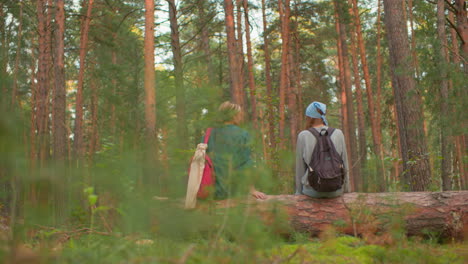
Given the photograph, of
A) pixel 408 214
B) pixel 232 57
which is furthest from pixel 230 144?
pixel 232 57

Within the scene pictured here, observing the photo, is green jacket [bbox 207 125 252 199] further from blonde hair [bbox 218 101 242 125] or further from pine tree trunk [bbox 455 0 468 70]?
pine tree trunk [bbox 455 0 468 70]

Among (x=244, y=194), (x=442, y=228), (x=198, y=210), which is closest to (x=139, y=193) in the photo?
(x=198, y=210)

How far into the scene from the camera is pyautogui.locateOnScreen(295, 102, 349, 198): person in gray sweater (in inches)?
→ 195

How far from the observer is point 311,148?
194 inches

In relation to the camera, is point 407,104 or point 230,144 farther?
point 407,104

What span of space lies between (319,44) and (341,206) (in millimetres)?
17815

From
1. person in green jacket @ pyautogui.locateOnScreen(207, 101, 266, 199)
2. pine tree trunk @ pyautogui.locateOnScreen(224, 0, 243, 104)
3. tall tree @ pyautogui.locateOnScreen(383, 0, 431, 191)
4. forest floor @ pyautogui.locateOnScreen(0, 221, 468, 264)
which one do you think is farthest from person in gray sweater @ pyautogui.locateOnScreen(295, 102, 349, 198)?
pine tree trunk @ pyautogui.locateOnScreen(224, 0, 243, 104)

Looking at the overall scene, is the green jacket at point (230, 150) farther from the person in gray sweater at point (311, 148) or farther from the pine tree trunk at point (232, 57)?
the pine tree trunk at point (232, 57)

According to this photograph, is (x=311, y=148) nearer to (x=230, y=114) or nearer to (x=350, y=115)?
(x=230, y=114)

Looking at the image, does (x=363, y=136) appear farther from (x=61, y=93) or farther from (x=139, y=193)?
(x=139, y=193)

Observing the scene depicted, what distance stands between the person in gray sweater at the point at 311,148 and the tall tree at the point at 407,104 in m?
3.53

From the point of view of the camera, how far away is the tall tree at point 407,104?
26.8 ft

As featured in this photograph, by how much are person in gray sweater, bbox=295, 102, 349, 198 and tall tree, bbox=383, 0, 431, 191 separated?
3534mm

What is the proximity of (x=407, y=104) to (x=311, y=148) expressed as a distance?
14.2 ft
